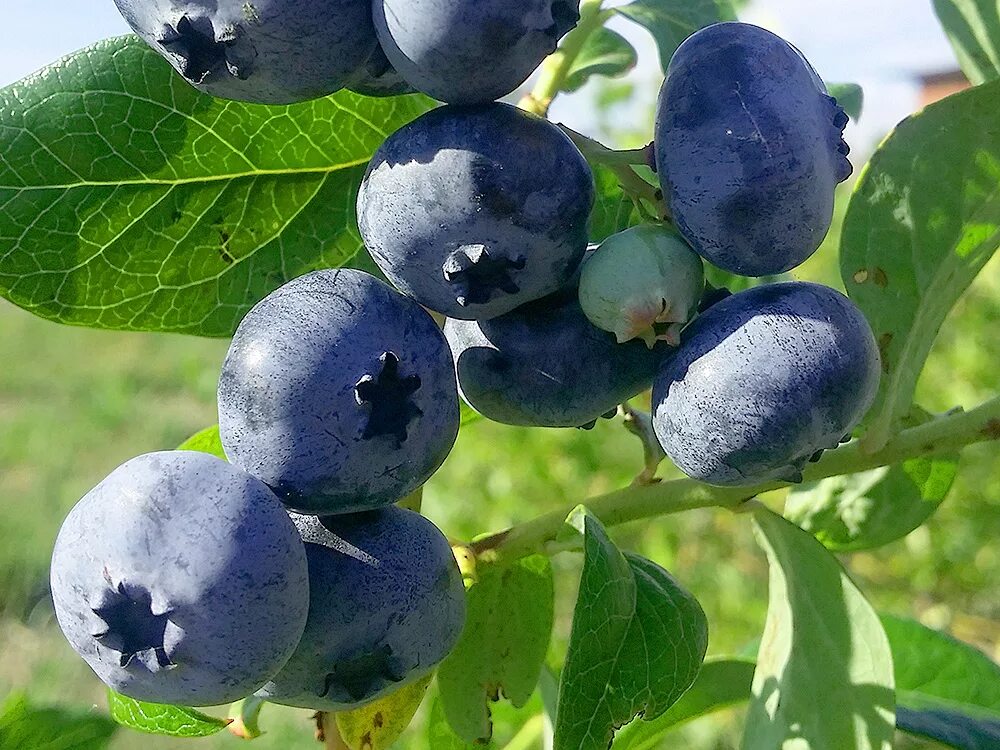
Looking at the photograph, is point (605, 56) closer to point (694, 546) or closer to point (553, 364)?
point (553, 364)

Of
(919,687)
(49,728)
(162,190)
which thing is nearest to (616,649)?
(162,190)

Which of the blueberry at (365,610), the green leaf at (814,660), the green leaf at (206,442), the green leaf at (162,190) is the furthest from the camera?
the green leaf at (206,442)

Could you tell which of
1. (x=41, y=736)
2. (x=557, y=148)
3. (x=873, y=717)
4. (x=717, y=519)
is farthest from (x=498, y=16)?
(x=717, y=519)

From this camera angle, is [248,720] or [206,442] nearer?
[248,720]

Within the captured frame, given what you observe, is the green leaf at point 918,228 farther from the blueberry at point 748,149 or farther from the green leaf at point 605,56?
the green leaf at point 605,56

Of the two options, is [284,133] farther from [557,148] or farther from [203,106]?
[557,148]

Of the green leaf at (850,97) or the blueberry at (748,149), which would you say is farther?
the green leaf at (850,97)

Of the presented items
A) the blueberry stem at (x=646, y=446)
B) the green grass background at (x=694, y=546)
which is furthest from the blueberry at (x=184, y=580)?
the green grass background at (x=694, y=546)

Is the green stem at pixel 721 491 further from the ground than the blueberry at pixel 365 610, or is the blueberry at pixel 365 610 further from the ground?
the blueberry at pixel 365 610

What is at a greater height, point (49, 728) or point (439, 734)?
point (49, 728)
